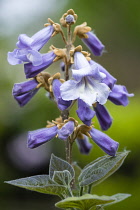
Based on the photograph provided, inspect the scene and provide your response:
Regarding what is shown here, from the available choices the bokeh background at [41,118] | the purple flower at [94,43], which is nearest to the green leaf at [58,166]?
the purple flower at [94,43]

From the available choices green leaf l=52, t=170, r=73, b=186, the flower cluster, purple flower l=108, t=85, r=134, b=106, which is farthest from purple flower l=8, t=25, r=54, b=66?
green leaf l=52, t=170, r=73, b=186

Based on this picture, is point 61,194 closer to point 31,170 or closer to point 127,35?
point 31,170

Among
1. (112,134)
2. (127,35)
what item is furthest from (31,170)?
(127,35)

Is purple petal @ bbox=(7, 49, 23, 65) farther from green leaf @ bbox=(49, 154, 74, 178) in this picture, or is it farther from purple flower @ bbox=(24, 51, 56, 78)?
green leaf @ bbox=(49, 154, 74, 178)

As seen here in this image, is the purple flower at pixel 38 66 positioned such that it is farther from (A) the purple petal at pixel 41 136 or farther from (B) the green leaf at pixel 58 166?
(B) the green leaf at pixel 58 166

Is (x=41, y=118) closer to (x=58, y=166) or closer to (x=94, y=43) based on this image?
(x=94, y=43)

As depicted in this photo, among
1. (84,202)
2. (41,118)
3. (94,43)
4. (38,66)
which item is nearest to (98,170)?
(84,202)

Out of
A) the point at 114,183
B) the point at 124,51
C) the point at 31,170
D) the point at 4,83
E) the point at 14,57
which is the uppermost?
the point at 124,51
